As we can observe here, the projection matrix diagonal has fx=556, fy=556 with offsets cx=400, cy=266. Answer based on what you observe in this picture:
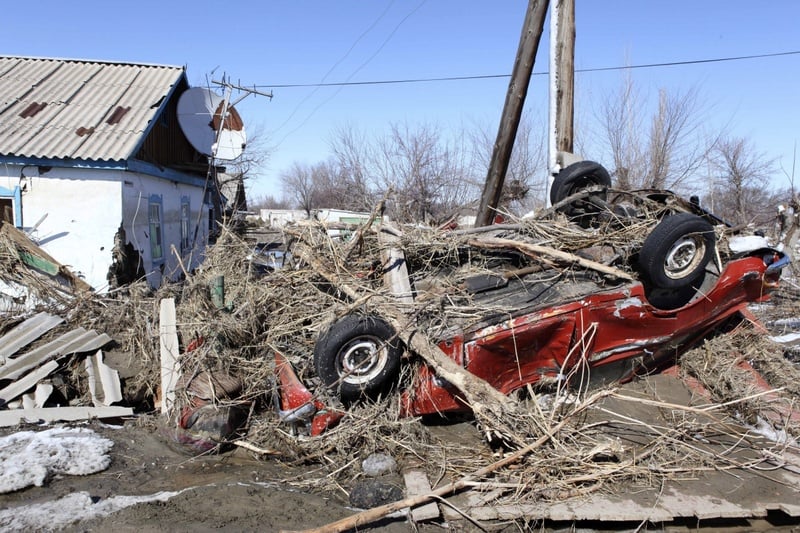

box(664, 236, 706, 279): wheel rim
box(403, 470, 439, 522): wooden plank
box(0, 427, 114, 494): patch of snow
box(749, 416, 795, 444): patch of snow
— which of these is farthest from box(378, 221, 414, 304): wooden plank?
box(749, 416, 795, 444): patch of snow

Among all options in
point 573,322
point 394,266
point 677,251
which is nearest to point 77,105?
point 394,266

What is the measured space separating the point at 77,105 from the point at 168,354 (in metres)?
7.51

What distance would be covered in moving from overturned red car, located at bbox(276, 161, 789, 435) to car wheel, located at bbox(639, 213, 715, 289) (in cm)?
1

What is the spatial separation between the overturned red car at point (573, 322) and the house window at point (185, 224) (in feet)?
33.0

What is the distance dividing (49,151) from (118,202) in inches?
50.3

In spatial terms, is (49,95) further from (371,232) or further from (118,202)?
(371,232)

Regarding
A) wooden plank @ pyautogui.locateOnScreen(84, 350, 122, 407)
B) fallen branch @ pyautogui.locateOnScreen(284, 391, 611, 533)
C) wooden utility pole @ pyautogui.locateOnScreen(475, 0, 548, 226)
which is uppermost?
wooden utility pole @ pyautogui.locateOnScreen(475, 0, 548, 226)

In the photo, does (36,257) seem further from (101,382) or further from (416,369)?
(416,369)

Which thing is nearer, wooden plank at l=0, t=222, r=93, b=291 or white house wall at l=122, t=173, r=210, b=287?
wooden plank at l=0, t=222, r=93, b=291

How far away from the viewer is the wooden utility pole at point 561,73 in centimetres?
853

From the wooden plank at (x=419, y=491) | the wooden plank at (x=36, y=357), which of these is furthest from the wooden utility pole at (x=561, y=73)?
the wooden plank at (x=36, y=357)

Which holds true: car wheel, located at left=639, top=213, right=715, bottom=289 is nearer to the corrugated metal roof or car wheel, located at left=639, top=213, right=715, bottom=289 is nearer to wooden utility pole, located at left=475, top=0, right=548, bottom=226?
wooden utility pole, located at left=475, top=0, right=548, bottom=226

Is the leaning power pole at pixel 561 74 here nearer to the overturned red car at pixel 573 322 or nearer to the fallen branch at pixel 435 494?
the overturned red car at pixel 573 322

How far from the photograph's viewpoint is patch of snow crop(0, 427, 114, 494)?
4207 millimetres
